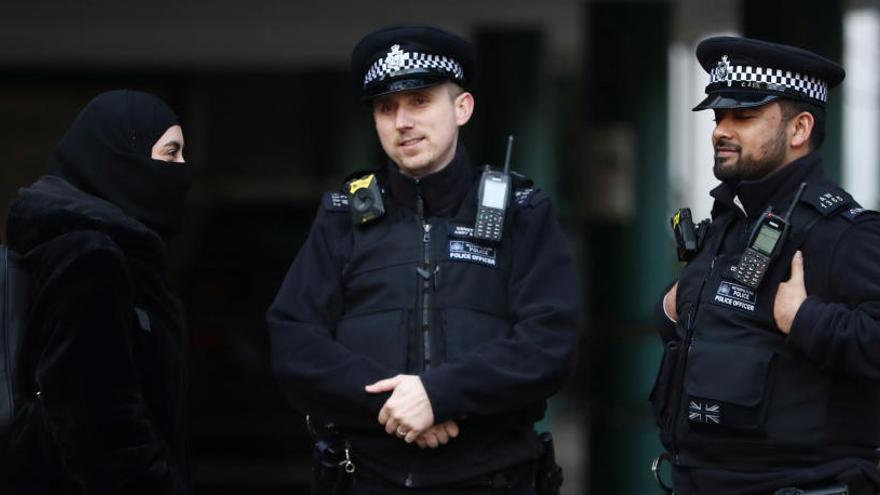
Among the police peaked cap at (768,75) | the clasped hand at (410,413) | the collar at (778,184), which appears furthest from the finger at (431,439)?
the police peaked cap at (768,75)

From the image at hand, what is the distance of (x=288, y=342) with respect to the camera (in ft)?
13.2

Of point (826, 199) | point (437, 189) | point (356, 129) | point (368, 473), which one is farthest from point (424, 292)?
point (356, 129)

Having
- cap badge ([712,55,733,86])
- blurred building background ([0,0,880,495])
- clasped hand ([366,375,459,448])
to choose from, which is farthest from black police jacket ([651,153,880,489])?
blurred building background ([0,0,880,495])

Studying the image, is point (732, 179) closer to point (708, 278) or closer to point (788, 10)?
point (708, 278)

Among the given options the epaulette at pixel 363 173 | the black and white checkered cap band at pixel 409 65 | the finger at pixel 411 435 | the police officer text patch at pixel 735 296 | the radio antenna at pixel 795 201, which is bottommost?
the finger at pixel 411 435

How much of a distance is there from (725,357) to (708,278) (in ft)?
0.77

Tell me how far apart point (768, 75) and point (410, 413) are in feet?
4.07

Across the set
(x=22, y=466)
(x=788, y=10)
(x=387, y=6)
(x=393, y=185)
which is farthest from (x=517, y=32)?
(x=22, y=466)

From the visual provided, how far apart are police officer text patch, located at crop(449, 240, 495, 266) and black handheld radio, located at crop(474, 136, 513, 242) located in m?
0.03

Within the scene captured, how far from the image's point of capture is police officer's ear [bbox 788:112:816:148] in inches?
160

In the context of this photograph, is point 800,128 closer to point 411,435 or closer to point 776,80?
point 776,80

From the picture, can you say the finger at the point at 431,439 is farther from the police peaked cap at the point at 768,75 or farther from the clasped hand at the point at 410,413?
the police peaked cap at the point at 768,75

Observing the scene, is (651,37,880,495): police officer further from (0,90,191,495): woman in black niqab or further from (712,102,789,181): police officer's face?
(0,90,191,495): woman in black niqab

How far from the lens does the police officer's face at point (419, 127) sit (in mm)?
4078
